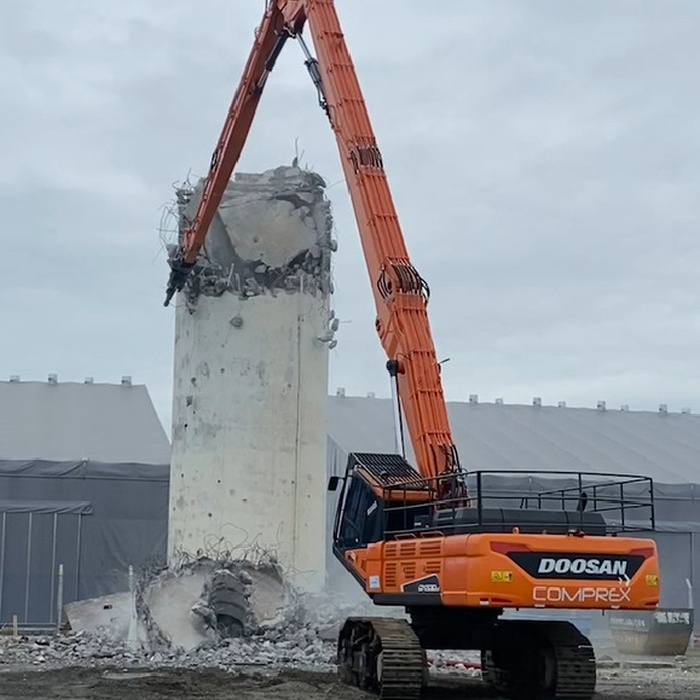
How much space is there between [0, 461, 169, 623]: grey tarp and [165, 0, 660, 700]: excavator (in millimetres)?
13487

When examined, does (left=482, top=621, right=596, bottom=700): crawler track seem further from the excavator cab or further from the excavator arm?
the excavator arm

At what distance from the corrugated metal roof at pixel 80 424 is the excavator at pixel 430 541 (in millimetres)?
14313

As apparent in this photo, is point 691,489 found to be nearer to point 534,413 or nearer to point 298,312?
point 534,413

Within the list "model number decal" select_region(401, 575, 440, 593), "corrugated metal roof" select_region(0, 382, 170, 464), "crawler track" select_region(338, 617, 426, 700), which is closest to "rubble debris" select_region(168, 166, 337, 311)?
"corrugated metal roof" select_region(0, 382, 170, 464)

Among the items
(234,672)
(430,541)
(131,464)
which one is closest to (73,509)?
(131,464)

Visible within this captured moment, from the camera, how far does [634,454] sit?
36.1 meters

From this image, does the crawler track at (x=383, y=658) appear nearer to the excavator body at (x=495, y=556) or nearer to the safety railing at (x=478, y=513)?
the excavator body at (x=495, y=556)

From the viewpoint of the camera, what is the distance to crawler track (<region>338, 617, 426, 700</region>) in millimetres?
13984

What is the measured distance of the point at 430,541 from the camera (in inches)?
544

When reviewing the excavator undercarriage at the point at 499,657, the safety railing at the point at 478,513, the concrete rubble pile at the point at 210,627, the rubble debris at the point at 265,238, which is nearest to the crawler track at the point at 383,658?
the excavator undercarriage at the point at 499,657

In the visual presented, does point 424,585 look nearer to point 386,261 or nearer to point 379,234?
point 386,261

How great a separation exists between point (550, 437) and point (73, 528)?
1377 cm

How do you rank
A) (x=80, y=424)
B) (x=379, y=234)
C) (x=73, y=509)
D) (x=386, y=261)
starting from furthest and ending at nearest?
(x=80, y=424)
(x=73, y=509)
(x=379, y=234)
(x=386, y=261)

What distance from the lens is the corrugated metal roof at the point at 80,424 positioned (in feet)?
100
